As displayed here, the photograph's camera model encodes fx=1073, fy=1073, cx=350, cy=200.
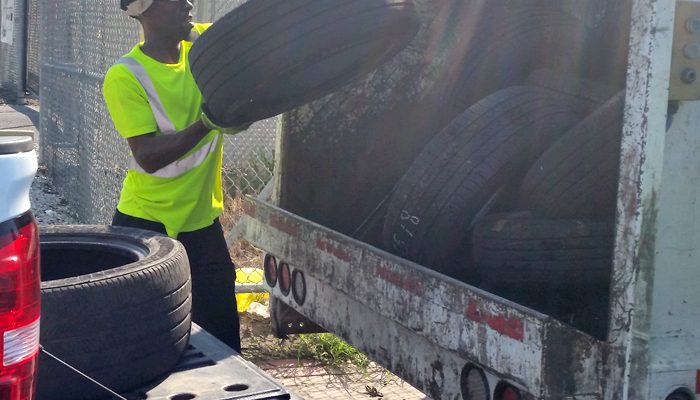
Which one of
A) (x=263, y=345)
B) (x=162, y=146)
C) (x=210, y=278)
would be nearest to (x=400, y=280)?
(x=162, y=146)

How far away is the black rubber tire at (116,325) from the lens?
2436mm

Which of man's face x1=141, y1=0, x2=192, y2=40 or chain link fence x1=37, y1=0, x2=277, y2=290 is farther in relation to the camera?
chain link fence x1=37, y1=0, x2=277, y2=290

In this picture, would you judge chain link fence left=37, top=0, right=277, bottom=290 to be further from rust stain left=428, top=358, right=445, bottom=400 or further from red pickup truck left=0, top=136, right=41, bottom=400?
→ red pickup truck left=0, top=136, right=41, bottom=400

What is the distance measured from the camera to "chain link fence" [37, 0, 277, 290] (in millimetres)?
7480

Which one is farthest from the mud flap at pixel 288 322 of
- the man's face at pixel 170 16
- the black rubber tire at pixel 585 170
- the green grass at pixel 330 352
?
the black rubber tire at pixel 585 170

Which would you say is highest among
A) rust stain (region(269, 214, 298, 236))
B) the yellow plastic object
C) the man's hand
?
the man's hand

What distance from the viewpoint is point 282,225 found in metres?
4.19

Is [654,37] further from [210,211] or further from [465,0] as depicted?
[210,211]

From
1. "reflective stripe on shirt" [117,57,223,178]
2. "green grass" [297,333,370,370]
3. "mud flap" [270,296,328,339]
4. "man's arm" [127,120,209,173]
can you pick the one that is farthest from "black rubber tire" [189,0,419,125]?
"green grass" [297,333,370,370]

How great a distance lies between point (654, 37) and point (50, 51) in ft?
29.1

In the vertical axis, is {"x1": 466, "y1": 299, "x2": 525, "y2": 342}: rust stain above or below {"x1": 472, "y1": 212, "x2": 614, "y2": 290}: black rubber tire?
below

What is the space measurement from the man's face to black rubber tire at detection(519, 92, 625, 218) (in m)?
1.61

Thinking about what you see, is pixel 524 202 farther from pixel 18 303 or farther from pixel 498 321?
pixel 18 303

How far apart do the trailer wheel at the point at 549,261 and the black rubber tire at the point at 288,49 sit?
0.70 m
